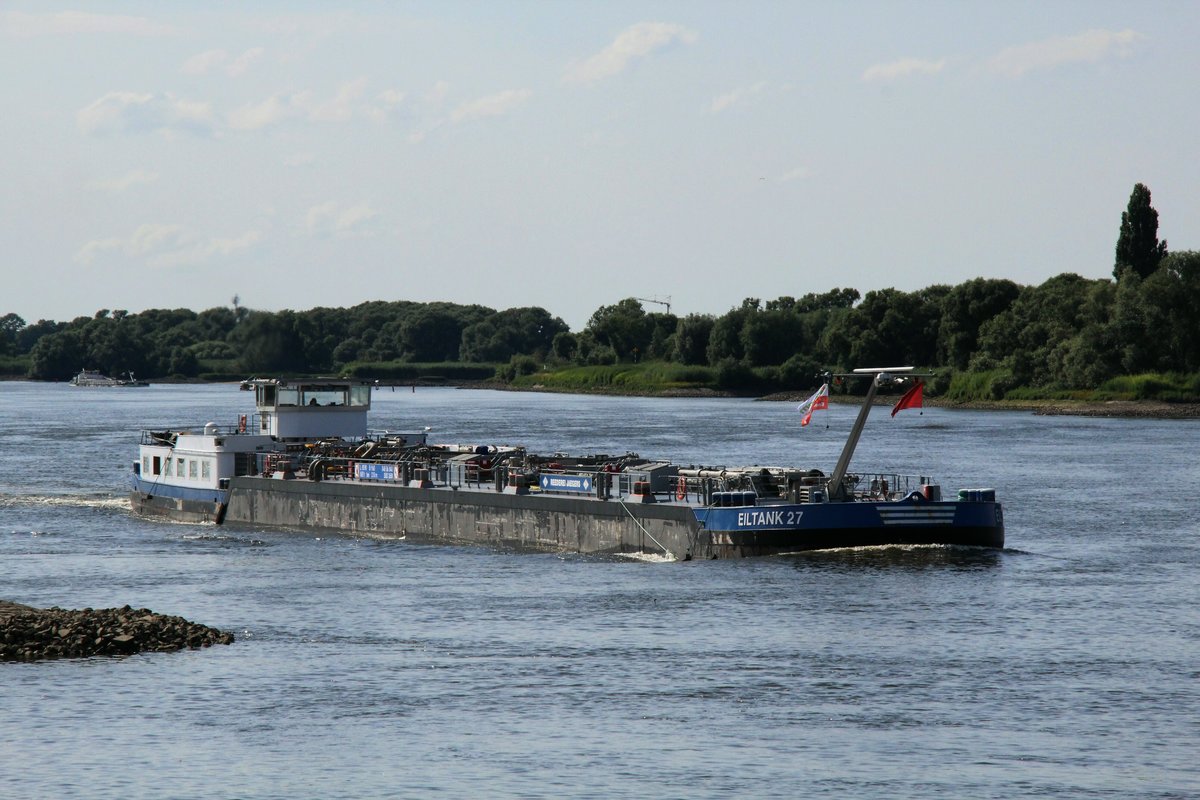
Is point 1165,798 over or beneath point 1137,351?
beneath

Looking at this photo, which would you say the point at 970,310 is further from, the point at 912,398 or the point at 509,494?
the point at 912,398

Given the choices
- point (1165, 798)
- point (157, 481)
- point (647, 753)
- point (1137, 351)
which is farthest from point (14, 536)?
point (1137, 351)

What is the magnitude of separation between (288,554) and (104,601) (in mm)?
11865

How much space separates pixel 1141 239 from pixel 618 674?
14601 centimetres

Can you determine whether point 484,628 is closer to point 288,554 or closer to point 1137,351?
point 288,554

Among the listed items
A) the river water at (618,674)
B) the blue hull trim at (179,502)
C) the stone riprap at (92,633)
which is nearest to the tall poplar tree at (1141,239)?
the river water at (618,674)

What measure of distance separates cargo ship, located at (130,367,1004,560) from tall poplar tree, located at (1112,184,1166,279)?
329 ft

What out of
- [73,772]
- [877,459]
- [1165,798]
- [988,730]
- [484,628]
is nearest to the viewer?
[1165,798]

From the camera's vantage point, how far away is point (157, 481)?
245 feet

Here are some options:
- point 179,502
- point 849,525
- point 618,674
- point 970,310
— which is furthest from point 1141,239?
point 618,674

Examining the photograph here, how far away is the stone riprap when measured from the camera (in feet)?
129

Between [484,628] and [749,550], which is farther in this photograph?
[749,550]

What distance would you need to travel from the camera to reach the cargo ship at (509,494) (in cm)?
5084

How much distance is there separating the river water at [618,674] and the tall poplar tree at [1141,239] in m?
110
